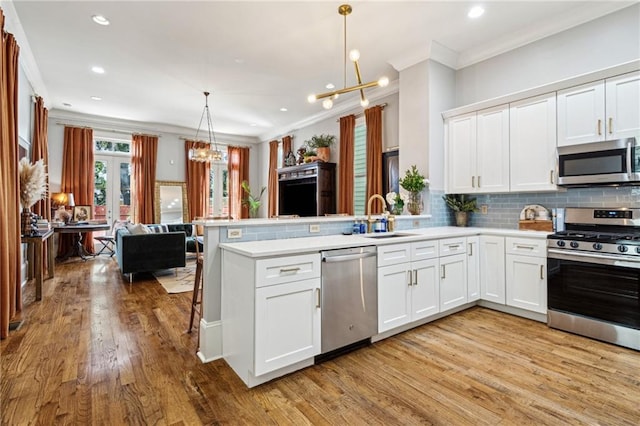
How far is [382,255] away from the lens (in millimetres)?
2795

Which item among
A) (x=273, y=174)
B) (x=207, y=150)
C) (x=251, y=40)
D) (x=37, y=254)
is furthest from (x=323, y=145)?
(x=37, y=254)

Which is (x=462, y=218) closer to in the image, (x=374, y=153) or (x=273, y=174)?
(x=374, y=153)

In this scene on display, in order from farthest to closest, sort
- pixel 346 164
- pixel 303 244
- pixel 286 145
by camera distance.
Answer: pixel 286 145 → pixel 346 164 → pixel 303 244

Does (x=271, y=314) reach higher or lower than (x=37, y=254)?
lower

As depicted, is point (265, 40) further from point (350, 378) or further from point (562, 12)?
point (350, 378)

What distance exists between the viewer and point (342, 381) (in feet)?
7.35

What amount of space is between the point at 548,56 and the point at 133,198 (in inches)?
345

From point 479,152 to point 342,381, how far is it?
3.27 m

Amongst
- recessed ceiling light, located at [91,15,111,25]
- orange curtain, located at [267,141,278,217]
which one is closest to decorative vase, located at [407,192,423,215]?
recessed ceiling light, located at [91,15,111,25]

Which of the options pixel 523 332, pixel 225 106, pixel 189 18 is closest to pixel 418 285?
pixel 523 332

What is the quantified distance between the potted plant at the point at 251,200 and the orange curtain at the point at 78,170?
12.2 feet

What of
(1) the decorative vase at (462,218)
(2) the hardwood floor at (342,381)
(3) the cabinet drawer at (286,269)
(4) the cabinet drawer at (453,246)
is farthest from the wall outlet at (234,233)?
(1) the decorative vase at (462,218)

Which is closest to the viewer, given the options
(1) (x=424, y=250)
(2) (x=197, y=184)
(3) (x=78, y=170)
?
(1) (x=424, y=250)

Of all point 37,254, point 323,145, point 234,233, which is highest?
point 323,145
